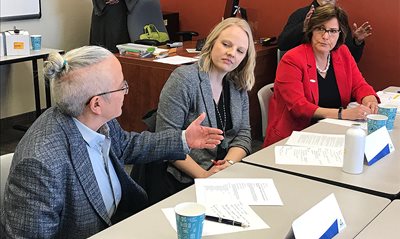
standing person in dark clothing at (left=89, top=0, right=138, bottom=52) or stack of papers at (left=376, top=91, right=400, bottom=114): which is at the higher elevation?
standing person in dark clothing at (left=89, top=0, right=138, bottom=52)

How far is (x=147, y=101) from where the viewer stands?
3.90 metres

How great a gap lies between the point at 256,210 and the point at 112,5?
352 centimetres

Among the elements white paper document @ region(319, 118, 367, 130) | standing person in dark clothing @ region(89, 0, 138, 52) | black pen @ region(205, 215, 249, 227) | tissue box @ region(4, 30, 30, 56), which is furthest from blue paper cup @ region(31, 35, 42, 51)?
black pen @ region(205, 215, 249, 227)

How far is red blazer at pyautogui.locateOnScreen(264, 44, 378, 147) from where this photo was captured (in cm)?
277

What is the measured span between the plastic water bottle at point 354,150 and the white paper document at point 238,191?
29 centimetres

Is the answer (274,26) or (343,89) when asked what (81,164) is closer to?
(343,89)

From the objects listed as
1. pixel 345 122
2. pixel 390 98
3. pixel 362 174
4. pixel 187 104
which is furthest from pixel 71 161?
pixel 390 98

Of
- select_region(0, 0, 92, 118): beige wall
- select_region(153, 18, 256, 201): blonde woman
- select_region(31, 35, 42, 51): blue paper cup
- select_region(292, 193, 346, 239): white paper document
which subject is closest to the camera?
select_region(292, 193, 346, 239): white paper document

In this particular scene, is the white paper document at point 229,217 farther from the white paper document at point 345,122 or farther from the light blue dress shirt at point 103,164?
the white paper document at point 345,122

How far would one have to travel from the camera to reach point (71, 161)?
1.57 m

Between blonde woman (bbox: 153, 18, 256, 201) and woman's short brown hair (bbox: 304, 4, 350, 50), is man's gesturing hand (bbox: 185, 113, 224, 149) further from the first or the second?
woman's short brown hair (bbox: 304, 4, 350, 50)

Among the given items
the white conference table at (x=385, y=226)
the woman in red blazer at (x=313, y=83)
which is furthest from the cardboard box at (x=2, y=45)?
the white conference table at (x=385, y=226)

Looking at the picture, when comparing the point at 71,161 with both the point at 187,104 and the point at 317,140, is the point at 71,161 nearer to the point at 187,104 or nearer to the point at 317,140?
the point at 187,104

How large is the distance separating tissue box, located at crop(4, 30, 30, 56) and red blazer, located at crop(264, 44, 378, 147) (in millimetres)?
2177
